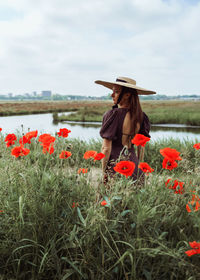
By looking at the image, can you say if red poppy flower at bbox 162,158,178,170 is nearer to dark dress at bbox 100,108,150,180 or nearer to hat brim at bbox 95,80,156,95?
dark dress at bbox 100,108,150,180

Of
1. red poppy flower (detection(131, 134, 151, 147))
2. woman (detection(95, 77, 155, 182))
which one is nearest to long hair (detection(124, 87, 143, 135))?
woman (detection(95, 77, 155, 182))

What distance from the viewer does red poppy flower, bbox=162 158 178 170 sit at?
188 cm

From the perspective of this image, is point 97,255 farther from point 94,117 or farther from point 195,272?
point 94,117

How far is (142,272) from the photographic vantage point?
1.64m

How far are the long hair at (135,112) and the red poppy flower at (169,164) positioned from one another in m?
0.77

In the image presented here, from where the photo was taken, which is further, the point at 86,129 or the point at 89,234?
the point at 86,129

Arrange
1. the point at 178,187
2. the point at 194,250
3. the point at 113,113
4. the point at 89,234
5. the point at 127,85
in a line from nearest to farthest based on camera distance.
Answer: the point at 194,250, the point at 89,234, the point at 178,187, the point at 127,85, the point at 113,113

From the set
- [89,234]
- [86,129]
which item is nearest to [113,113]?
[89,234]

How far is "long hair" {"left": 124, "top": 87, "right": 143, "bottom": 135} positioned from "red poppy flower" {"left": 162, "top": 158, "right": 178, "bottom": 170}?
2.53ft

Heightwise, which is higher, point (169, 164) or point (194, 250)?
point (169, 164)

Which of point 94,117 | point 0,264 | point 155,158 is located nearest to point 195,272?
point 0,264

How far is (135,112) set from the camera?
2.59 meters

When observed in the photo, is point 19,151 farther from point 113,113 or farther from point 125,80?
point 125,80

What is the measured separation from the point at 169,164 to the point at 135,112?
83cm
